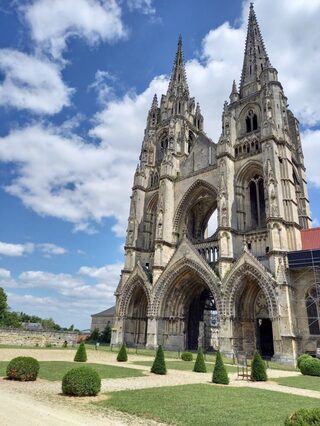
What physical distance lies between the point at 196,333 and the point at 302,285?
13.2m

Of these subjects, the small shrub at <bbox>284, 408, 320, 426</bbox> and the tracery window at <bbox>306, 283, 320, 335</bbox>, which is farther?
the tracery window at <bbox>306, 283, 320, 335</bbox>

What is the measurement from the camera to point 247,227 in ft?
103

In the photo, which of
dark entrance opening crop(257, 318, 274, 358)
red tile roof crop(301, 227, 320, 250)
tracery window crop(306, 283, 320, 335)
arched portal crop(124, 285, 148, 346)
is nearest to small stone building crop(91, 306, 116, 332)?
arched portal crop(124, 285, 148, 346)

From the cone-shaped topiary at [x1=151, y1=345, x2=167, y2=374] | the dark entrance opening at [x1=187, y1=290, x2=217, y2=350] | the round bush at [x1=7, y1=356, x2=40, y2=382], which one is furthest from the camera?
the dark entrance opening at [x1=187, y1=290, x2=217, y2=350]

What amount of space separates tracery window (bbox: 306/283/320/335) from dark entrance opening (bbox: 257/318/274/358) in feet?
17.5

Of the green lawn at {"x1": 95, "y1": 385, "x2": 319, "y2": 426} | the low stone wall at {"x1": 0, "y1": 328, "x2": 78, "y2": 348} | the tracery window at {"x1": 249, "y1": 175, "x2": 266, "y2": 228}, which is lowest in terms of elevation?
the green lawn at {"x1": 95, "y1": 385, "x2": 319, "y2": 426}

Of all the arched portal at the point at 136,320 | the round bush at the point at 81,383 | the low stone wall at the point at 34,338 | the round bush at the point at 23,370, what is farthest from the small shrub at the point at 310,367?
the low stone wall at the point at 34,338

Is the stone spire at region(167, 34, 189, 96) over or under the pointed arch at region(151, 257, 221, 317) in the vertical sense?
over

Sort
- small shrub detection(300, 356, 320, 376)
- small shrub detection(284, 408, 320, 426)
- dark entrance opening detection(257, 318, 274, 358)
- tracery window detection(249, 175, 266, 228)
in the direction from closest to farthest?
small shrub detection(284, 408, 320, 426) → small shrub detection(300, 356, 320, 376) → dark entrance opening detection(257, 318, 274, 358) → tracery window detection(249, 175, 266, 228)

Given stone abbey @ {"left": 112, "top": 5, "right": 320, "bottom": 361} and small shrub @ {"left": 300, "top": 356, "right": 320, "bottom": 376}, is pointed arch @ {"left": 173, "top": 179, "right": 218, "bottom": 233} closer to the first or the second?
stone abbey @ {"left": 112, "top": 5, "right": 320, "bottom": 361}

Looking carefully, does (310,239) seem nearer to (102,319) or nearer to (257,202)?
(257,202)

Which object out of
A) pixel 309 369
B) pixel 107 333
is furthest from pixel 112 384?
pixel 107 333

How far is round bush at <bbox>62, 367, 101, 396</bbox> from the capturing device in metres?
8.61

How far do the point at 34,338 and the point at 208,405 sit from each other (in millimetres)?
29416
